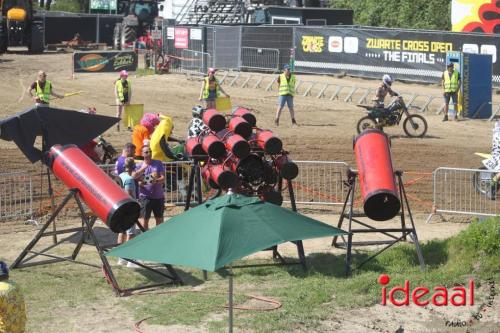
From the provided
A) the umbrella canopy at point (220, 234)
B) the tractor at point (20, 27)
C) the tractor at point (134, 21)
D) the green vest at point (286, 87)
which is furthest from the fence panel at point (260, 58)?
the umbrella canopy at point (220, 234)

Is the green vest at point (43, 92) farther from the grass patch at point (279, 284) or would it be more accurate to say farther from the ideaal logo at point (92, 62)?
the ideaal logo at point (92, 62)

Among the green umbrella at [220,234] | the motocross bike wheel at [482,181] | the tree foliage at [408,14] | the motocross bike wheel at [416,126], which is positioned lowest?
the motocross bike wheel at [482,181]

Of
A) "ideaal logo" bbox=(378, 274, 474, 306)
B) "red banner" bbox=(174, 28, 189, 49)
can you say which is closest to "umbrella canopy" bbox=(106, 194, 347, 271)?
"ideaal logo" bbox=(378, 274, 474, 306)

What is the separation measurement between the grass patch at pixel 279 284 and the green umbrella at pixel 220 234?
142 cm

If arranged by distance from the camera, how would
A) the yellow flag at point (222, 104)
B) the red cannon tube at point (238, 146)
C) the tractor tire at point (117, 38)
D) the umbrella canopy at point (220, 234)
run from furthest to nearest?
the tractor tire at point (117, 38)
the yellow flag at point (222, 104)
the red cannon tube at point (238, 146)
the umbrella canopy at point (220, 234)

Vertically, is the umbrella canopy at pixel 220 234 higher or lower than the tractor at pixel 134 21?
lower

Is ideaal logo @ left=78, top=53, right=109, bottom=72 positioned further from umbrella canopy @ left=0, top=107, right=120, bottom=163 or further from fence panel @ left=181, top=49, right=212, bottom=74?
umbrella canopy @ left=0, top=107, right=120, bottom=163

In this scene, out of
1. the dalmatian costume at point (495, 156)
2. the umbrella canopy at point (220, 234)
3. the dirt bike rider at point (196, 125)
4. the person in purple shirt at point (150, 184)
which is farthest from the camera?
the dalmatian costume at point (495, 156)

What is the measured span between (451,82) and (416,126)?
3.19 meters

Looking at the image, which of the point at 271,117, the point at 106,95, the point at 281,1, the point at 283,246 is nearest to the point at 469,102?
the point at 271,117

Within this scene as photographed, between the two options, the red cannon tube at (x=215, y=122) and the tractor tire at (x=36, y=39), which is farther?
the tractor tire at (x=36, y=39)

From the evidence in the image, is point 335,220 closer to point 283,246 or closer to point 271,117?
point 283,246

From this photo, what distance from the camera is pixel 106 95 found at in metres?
30.7

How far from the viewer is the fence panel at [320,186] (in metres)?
17.0
